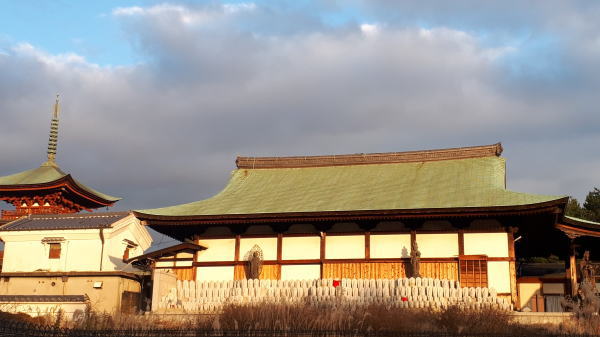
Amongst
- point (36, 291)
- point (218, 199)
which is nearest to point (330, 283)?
point (218, 199)

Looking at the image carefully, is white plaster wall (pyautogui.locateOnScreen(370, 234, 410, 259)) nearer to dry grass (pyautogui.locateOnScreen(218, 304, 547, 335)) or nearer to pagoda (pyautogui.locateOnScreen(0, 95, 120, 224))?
dry grass (pyautogui.locateOnScreen(218, 304, 547, 335))

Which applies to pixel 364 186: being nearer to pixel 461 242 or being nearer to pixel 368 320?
pixel 461 242

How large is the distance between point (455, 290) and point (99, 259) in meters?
20.6

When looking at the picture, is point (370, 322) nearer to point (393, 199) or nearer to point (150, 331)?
point (150, 331)

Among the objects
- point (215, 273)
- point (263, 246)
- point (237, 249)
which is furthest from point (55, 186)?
point (263, 246)

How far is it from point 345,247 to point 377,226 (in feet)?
5.13

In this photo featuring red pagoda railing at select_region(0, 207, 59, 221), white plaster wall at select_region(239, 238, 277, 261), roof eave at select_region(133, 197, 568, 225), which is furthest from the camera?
red pagoda railing at select_region(0, 207, 59, 221)

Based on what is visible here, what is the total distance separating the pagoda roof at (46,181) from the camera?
46031 millimetres

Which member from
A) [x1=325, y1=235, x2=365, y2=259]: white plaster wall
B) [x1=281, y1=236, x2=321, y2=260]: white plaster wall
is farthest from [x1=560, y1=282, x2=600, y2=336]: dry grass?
[x1=281, y1=236, x2=321, y2=260]: white plaster wall

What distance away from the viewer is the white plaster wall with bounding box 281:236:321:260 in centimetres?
2881

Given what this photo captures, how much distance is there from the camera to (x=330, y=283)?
87.5 ft

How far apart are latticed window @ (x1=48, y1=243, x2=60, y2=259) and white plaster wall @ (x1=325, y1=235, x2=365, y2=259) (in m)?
16.8

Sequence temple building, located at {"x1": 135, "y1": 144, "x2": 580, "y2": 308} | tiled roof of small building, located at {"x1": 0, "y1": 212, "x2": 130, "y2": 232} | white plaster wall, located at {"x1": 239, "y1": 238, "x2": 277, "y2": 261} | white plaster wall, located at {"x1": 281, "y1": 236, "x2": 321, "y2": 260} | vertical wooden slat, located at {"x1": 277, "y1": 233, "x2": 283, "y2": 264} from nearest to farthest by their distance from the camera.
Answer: temple building, located at {"x1": 135, "y1": 144, "x2": 580, "y2": 308} → white plaster wall, located at {"x1": 281, "y1": 236, "x2": 321, "y2": 260} → vertical wooden slat, located at {"x1": 277, "y1": 233, "x2": 283, "y2": 264} → white plaster wall, located at {"x1": 239, "y1": 238, "x2": 277, "y2": 261} → tiled roof of small building, located at {"x1": 0, "y1": 212, "x2": 130, "y2": 232}

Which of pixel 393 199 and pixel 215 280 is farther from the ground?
pixel 393 199
